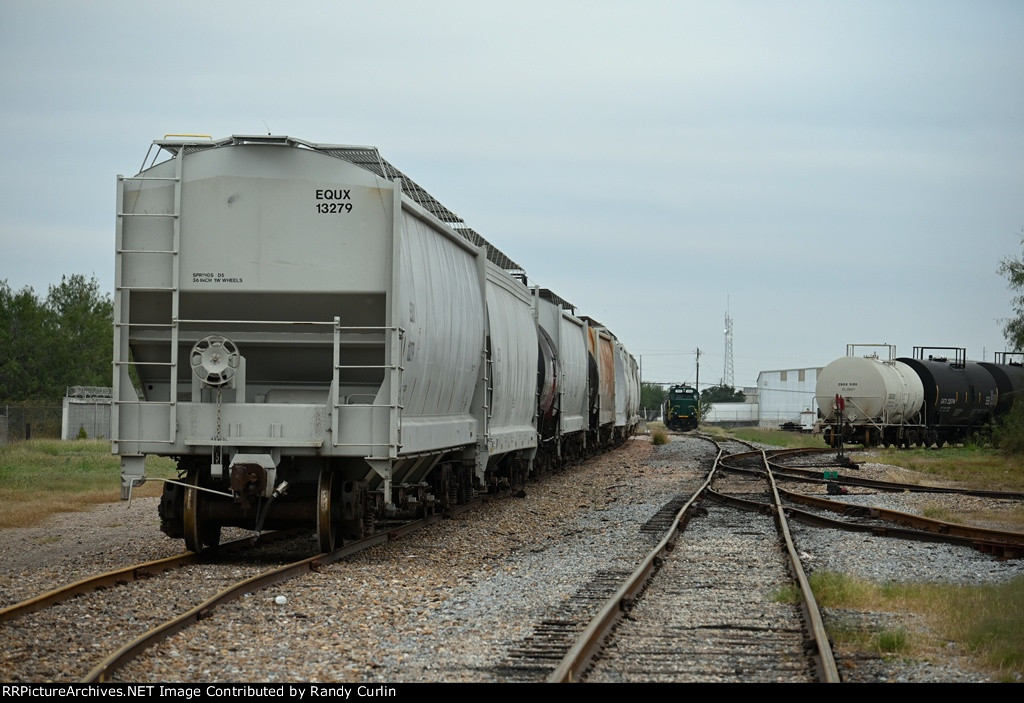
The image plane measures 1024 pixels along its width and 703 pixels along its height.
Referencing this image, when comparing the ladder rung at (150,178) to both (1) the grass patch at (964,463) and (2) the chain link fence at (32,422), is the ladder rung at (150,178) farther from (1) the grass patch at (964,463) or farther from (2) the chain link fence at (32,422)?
(2) the chain link fence at (32,422)

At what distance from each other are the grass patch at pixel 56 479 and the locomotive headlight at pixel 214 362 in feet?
11.4

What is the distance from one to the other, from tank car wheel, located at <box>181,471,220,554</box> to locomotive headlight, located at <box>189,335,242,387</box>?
1.21 meters

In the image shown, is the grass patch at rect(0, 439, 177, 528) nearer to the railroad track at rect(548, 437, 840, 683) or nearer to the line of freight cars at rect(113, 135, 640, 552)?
the line of freight cars at rect(113, 135, 640, 552)

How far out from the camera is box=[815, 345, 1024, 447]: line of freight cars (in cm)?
3978

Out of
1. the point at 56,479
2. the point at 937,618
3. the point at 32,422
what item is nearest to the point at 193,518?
the point at 937,618

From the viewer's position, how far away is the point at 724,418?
114 m

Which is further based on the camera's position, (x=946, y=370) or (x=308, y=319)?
(x=946, y=370)

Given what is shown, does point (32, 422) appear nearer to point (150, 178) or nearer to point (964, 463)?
point (964, 463)

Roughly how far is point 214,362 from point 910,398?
35.1 metres

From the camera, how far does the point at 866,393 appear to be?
39625 mm

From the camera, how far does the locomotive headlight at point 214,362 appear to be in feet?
36.4
